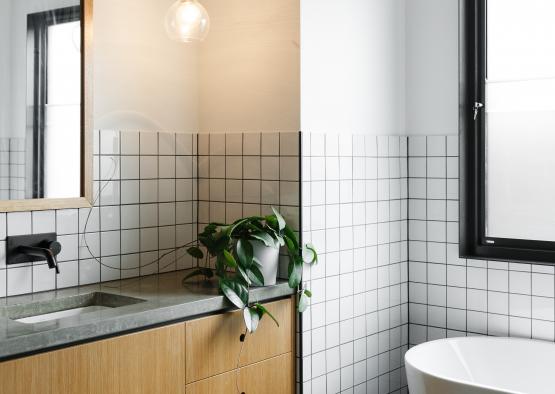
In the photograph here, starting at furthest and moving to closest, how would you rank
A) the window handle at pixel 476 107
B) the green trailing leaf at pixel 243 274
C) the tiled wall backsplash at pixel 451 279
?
the window handle at pixel 476 107
the tiled wall backsplash at pixel 451 279
the green trailing leaf at pixel 243 274

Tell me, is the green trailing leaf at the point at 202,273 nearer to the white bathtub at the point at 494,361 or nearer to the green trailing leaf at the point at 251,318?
the green trailing leaf at the point at 251,318

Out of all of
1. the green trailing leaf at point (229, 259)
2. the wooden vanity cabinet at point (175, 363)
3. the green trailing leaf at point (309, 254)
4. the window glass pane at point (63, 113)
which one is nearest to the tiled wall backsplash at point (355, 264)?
the green trailing leaf at point (309, 254)

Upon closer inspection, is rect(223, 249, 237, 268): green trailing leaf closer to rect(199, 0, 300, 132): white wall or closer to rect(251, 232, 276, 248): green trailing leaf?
rect(251, 232, 276, 248): green trailing leaf

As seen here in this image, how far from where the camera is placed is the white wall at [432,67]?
3467mm

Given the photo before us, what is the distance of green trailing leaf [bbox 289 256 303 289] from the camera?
2893 mm

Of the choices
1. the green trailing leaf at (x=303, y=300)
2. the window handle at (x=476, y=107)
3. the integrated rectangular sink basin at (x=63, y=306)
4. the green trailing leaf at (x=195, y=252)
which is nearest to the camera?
the integrated rectangular sink basin at (x=63, y=306)

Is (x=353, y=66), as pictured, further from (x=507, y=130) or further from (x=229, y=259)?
(x=229, y=259)

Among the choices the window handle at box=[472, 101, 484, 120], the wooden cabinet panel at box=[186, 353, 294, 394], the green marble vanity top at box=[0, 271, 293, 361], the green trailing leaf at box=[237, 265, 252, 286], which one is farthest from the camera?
the window handle at box=[472, 101, 484, 120]

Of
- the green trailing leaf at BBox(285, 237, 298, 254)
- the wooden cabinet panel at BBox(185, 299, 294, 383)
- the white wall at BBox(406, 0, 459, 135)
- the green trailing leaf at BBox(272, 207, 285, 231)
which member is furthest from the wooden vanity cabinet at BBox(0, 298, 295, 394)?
the white wall at BBox(406, 0, 459, 135)

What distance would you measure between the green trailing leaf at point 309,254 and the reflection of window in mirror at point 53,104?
3.07 ft

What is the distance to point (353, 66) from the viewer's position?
328 cm

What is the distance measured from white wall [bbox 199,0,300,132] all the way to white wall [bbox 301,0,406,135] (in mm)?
64

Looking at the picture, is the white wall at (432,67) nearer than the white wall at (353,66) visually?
No

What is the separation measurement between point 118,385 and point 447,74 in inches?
83.1
